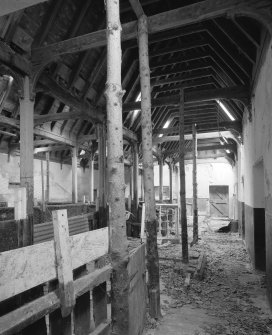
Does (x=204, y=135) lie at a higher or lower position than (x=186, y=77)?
lower

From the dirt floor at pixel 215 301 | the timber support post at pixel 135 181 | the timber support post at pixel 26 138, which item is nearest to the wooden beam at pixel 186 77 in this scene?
the timber support post at pixel 135 181

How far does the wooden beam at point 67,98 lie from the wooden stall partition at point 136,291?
197 inches

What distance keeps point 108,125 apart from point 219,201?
2120cm

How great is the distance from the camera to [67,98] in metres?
7.55

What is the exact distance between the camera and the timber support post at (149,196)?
4248 mm

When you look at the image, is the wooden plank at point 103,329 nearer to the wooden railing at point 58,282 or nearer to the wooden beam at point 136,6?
the wooden railing at point 58,282

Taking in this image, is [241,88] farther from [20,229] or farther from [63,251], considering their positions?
[63,251]

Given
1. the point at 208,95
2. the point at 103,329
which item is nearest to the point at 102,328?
the point at 103,329

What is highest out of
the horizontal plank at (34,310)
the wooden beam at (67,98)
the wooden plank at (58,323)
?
the wooden beam at (67,98)

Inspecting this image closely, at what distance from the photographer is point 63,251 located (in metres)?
1.92

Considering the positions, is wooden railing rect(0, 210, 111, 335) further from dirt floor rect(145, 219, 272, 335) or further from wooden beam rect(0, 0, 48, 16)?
wooden beam rect(0, 0, 48, 16)

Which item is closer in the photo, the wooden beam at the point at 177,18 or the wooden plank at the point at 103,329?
the wooden plank at the point at 103,329

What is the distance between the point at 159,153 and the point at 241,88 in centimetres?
972

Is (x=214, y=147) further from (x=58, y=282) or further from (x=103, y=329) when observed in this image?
(x=58, y=282)
